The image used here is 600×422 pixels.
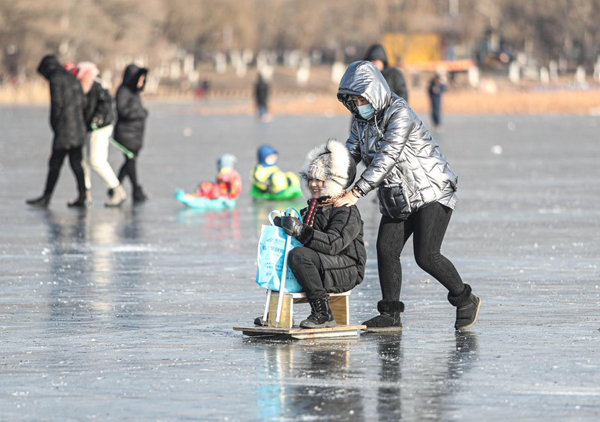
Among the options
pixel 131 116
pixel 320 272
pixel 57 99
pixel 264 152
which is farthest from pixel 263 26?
pixel 320 272

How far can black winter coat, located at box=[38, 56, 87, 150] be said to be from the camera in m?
15.6

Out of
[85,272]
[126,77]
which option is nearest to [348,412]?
[85,272]

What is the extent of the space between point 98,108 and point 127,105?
2.32ft

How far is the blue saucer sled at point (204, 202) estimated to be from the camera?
15977 mm

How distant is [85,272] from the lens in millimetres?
10523

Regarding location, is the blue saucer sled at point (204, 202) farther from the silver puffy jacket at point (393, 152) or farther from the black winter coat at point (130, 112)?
the silver puffy jacket at point (393, 152)

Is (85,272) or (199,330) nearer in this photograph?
(199,330)

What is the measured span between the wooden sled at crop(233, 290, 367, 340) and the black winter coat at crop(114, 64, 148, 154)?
9311mm

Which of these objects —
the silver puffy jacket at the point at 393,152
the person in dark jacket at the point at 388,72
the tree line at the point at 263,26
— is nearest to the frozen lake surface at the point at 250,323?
the silver puffy jacket at the point at 393,152

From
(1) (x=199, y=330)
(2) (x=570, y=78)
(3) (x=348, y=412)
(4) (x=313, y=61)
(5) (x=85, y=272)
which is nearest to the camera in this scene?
(3) (x=348, y=412)

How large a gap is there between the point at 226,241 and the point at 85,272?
7.81ft

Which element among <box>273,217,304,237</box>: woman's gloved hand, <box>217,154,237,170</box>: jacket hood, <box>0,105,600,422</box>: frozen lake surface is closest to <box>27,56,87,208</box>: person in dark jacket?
<box>0,105,600,422</box>: frozen lake surface

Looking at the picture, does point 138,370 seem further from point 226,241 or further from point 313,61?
point 313,61

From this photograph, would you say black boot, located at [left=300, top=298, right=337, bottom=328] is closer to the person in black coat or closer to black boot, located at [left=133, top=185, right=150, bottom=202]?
black boot, located at [left=133, top=185, right=150, bottom=202]
